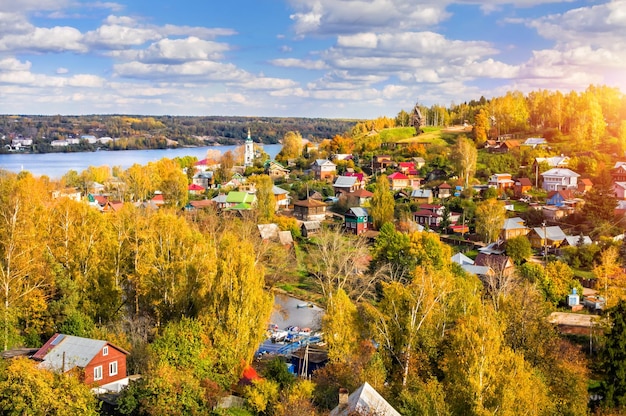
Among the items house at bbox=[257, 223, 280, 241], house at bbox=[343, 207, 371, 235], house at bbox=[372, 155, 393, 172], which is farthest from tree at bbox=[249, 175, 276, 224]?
house at bbox=[372, 155, 393, 172]

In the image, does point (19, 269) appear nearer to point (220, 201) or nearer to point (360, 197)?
point (360, 197)

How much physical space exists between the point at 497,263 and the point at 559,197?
35.4 feet

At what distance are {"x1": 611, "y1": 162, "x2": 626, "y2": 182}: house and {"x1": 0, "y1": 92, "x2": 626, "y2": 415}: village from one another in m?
0.57

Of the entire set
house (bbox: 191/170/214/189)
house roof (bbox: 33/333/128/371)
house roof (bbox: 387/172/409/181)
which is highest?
house roof (bbox: 387/172/409/181)

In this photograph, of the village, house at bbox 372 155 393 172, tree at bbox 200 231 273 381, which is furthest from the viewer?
house at bbox 372 155 393 172

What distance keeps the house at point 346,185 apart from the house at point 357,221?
285 inches

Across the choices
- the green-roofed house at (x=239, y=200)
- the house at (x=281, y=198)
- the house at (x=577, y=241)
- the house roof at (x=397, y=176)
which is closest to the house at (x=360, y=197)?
the house roof at (x=397, y=176)

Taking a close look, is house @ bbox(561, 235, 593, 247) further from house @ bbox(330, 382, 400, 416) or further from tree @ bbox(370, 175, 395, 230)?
house @ bbox(330, 382, 400, 416)

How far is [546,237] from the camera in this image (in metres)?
26.8

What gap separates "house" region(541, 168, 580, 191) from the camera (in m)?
34.6

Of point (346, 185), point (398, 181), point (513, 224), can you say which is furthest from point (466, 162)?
point (513, 224)

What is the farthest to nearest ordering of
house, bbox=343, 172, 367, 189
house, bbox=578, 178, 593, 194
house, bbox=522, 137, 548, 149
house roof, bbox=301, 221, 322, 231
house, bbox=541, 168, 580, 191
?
house, bbox=522, 137, 548, 149 < house, bbox=343, 172, 367, 189 < house, bbox=541, 168, 580, 191 < house, bbox=578, 178, 593, 194 < house roof, bbox=301, 221, 322, 231

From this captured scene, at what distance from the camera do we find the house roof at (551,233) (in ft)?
88.7

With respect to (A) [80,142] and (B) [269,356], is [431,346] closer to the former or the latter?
(B) [269,356]
